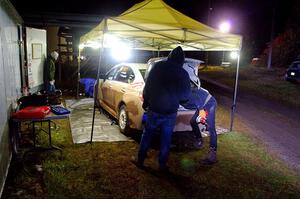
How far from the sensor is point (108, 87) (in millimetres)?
8523

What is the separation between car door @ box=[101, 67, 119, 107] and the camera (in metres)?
8.43

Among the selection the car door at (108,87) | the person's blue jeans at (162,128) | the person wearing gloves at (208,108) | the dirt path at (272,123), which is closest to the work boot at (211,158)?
the person wearing gloves at (208,108)

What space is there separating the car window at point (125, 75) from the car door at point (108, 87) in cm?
25

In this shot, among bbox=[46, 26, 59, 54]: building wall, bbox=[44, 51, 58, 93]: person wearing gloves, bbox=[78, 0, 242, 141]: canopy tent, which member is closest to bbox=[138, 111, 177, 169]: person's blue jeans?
bbox=[78, 0, 242, 141]: canopy tent

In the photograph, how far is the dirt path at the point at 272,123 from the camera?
681 centimetres

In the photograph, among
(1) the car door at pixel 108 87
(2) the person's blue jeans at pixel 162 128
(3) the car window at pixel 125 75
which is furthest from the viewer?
(1) the car door at pixel 108 87

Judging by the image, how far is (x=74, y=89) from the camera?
1410cm

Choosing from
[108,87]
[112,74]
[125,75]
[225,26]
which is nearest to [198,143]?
[125,75]

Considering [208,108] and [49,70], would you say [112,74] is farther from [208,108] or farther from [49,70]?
[208,108]

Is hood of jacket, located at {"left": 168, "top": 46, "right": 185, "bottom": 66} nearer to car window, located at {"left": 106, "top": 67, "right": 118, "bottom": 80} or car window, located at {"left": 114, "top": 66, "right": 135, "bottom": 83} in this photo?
car window, located at {"left": 114, "top": 66, "right": 135, "bottom": 83}

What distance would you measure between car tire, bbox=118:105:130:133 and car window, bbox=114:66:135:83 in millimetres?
761

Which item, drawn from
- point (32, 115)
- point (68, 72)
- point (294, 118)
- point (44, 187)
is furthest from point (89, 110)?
point (68, 72)

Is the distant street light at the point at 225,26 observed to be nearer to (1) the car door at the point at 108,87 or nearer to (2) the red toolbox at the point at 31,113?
(1) the car door at the point at 108,87

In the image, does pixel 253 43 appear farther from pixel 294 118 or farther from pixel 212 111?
pixel 212 111
